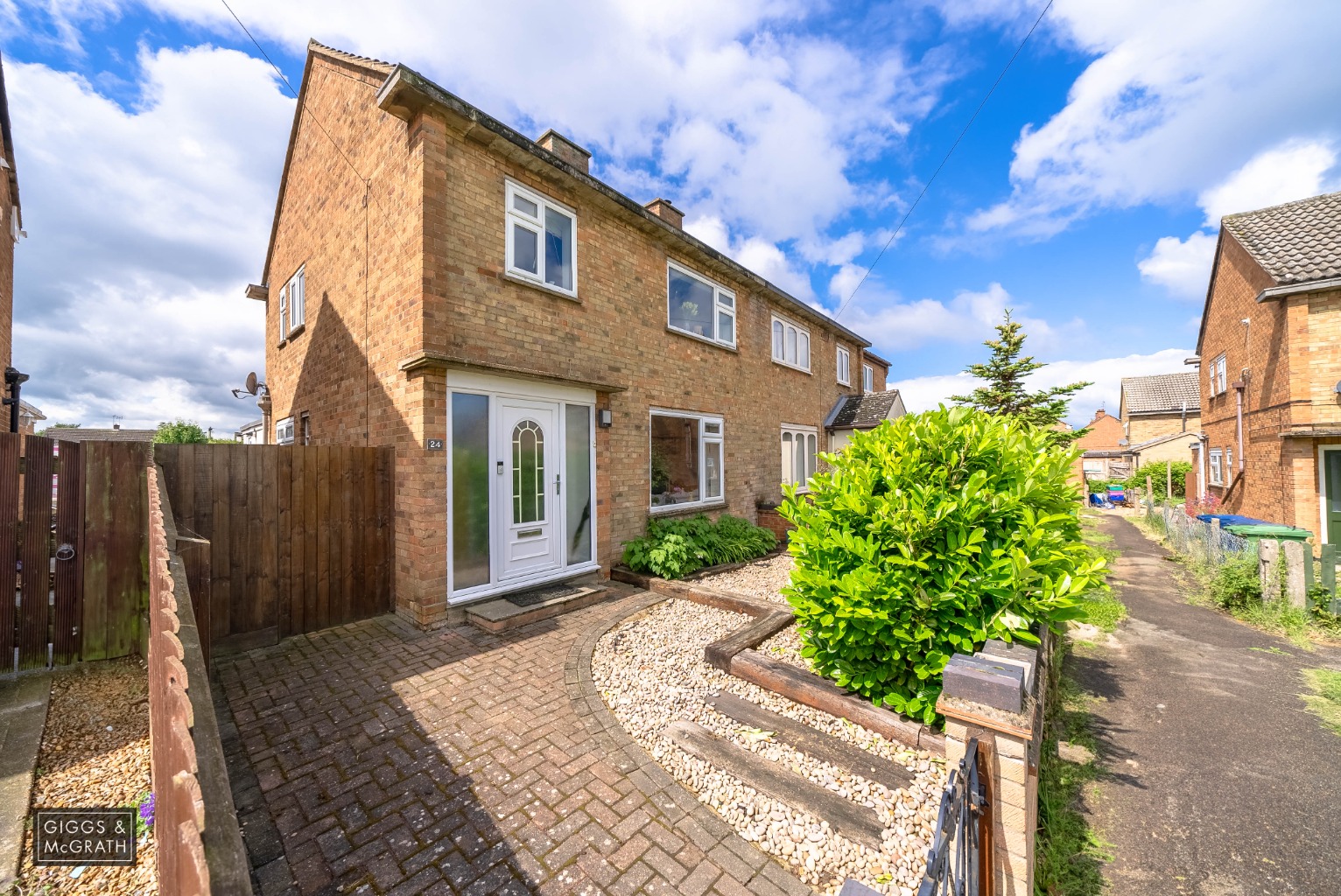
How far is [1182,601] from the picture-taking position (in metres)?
7.42

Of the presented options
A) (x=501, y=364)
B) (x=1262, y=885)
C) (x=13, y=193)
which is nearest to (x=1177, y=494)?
(x=1262, y=885)

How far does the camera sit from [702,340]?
9484 millimetres

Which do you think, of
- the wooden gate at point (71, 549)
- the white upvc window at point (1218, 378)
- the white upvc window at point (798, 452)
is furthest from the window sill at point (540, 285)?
the white upvc window at point (1218, 378)

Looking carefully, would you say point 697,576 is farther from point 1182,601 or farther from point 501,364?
point 1182,601

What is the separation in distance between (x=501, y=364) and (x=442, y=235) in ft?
5.02

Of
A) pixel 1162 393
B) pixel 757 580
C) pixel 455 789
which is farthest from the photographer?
pixel 1162 393

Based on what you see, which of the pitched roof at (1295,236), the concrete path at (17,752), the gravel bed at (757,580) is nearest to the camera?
the concrete path at (17,752)

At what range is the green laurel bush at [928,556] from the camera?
314 centimetres

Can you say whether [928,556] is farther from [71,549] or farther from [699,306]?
[699,306]

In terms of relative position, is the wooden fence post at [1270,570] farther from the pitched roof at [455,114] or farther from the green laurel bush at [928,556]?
the pitched roof at [455,114]

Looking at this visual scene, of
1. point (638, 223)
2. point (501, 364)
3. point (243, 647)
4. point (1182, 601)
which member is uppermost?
point (638, 223)

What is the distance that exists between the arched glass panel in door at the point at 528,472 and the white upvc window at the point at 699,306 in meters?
3.50

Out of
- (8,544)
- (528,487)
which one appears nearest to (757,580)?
(528,487)

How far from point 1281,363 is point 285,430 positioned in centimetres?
2068
